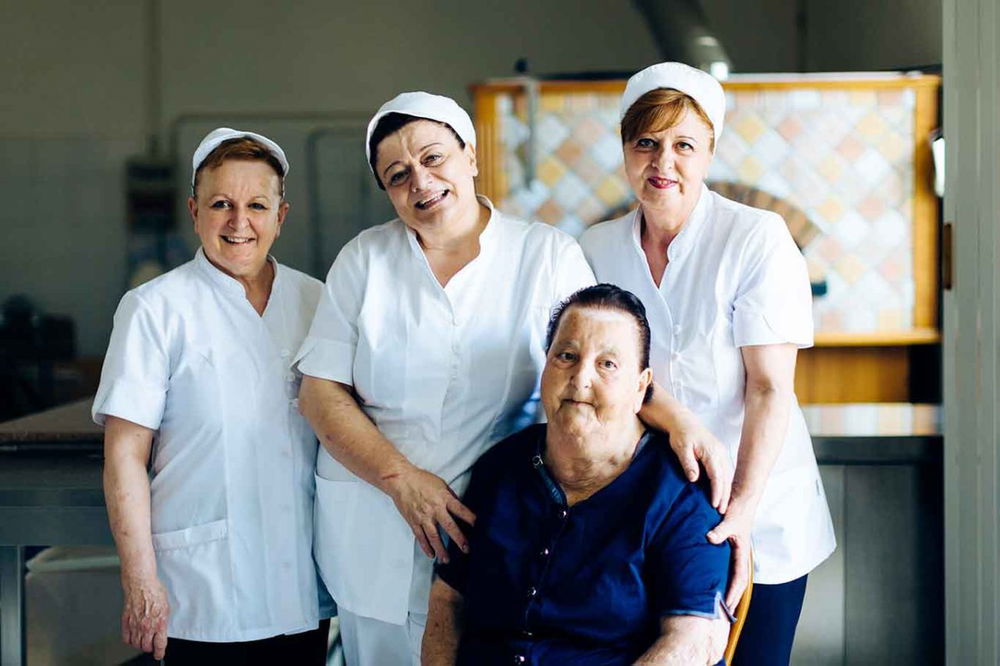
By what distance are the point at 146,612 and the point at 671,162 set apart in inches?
45.3

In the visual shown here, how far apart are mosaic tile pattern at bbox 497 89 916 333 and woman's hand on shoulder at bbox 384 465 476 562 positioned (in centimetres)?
189

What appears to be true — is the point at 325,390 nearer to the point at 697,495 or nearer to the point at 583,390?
the point at 583,390

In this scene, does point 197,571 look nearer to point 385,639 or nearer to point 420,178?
point 385,639

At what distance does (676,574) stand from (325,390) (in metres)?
0.66

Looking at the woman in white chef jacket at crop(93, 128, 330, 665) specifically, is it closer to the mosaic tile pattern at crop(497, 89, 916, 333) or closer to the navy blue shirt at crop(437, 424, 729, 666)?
the navy blue shirt at crop(437, 424, 729, 666)

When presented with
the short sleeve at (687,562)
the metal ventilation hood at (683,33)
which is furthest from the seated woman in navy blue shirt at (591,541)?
the metal ventilation hood at (683,33)

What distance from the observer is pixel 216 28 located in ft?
18.5

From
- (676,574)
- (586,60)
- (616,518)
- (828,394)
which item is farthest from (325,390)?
(586,60)

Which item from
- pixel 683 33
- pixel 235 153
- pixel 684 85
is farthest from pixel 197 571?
pixel 683 33

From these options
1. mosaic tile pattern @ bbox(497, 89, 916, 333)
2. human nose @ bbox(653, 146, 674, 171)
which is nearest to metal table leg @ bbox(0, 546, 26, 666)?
human nose @ bbox(653, 146, 674, 171)

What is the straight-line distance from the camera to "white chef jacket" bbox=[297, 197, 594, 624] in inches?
70.5

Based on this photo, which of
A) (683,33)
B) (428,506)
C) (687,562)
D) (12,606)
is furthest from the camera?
(683,33)

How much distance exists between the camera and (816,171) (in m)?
3.45

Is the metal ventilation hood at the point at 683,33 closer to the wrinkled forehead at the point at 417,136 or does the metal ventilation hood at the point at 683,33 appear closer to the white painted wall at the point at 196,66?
the white painted wall at the point at 196,66
